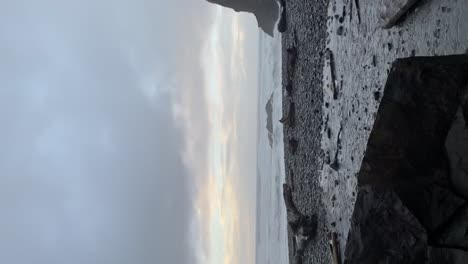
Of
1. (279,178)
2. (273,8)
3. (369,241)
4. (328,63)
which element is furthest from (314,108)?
(273,8)

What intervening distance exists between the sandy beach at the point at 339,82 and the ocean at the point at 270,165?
179cm

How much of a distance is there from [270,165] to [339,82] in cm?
565

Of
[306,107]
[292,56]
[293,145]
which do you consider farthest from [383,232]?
[292,56]

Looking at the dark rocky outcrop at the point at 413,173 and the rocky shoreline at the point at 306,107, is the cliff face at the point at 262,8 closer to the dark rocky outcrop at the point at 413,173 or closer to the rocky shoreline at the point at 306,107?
the rocky shoreline at the point at 306,107

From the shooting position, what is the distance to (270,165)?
39.0 feet

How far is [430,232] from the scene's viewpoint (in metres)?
2.80

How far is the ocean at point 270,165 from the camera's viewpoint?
34.5 ft

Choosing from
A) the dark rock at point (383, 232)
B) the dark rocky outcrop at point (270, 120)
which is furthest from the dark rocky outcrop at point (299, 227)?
the dark rock at point (383, 232)

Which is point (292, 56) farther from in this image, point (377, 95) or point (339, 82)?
point (377, 95)

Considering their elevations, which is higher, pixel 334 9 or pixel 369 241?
pixel 334 9

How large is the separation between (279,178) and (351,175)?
4658 mm

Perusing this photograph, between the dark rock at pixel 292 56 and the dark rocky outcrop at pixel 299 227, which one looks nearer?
the dark rocky outcrop at pixel 299 227

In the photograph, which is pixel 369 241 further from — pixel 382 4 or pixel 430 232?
pixel 382 4

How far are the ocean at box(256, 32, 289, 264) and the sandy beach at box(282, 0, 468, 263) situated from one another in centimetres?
179
